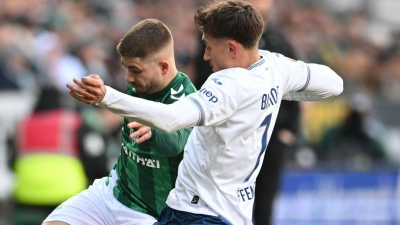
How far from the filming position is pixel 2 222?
11508 mm

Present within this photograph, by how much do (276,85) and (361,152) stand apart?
8.19 m

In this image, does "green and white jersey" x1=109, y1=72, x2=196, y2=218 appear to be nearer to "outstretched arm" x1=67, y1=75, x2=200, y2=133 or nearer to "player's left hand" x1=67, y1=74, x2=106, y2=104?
"outstretched arm" x1=67, y1=75, x2=200, y2=133

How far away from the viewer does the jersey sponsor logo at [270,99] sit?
453 cm

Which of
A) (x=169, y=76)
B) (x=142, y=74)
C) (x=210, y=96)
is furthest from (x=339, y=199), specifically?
(x=210, y=96)

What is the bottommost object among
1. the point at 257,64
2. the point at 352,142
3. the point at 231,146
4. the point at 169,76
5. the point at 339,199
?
the point at 339,199

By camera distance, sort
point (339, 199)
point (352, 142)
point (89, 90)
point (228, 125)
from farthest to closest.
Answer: point (352, 142), point (339, 199), point (228, 125), point (89, 90)

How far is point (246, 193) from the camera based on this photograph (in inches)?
184

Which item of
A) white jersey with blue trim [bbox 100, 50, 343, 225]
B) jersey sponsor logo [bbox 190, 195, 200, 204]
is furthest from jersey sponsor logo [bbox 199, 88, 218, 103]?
jersey sponsor logo [bbox 190, 195, 200, 204]

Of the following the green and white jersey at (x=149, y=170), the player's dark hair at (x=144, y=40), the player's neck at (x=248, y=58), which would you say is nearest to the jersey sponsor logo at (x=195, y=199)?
the green and white jersey at (x=149, y=170)

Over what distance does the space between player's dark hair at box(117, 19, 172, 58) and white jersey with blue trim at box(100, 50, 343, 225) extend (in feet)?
2.03

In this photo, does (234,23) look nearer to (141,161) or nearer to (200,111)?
(200,111)

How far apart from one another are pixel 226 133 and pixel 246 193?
0.41 metres

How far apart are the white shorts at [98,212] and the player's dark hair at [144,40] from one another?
909 millimetres

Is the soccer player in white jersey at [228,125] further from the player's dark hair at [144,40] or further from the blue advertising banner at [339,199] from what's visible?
the blue advertising banner at [339,199]
